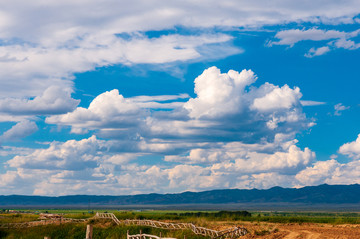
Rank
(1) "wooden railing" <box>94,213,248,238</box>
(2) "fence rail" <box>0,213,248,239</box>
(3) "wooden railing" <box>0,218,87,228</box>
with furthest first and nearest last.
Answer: (3) "wooden railing" <box>0,218,87,228</box> → (2) "fence rail" <box>0,213,248,239</box> → (1) "wooden railing" <box>94,213,248,238</box>

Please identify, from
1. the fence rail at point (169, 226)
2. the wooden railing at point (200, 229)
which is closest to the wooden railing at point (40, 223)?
the fence rail at point (169, 226)

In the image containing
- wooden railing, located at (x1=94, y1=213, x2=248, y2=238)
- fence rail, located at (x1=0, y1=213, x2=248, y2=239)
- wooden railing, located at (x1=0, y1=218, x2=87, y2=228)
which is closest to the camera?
wooden railing, located at (x1=94, y1=213, x2=248, y2=238)

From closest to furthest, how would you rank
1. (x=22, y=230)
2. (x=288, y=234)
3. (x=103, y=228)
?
1. (x=288, y=234)
2. (x=103, y=228)
3. (x=22, y=230)

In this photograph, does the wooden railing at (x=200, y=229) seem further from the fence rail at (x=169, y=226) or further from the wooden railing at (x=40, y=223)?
the wooden railing at (x=40, y=223)

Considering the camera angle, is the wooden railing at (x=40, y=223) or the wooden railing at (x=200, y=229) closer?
the wooden railing at (x=200, y=229)

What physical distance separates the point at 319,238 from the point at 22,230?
48394mm

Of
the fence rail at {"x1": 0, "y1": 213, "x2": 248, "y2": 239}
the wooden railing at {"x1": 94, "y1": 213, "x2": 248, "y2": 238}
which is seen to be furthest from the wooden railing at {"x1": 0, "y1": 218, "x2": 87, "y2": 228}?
the wooden railing at {"x1": 94, "y1": 213, "x2": 248, "y2": 238}

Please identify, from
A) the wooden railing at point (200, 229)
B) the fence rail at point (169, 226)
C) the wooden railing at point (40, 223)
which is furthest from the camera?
the wooden railing at point (40, 223)

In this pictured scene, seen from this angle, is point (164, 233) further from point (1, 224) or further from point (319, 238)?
point (1, 224)

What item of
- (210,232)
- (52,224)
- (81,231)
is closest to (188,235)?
(210,232)

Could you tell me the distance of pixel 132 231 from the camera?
201 feet

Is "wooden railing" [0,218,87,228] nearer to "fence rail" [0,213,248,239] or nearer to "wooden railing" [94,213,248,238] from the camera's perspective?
"fence rail" [0,213,248,239]

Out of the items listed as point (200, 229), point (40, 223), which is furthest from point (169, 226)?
point (40, 223)

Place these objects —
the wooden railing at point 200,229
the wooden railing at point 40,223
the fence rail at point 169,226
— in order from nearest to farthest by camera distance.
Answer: the wooden railing at point 200,229 < the fence rail at point 169,226 < the wooden railing at point 40,223
